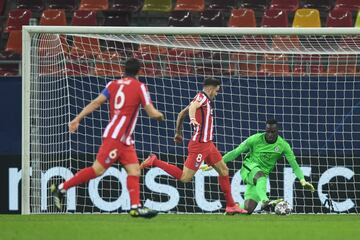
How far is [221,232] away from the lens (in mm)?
10641

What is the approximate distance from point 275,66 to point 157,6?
4.19m

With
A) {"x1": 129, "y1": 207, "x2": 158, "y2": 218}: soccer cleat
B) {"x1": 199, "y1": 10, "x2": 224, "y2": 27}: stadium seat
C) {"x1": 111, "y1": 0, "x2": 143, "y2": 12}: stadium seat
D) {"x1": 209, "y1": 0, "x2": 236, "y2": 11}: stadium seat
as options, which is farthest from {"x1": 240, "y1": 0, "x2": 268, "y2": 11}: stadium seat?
{"x1": 129, "y1": 207, "x2": 158, "y2": 218}: soccer cleat

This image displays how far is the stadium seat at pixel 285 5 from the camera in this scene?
64.6 feet

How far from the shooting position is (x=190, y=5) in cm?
1988

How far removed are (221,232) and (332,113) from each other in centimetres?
583

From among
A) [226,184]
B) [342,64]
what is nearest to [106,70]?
[226,184]

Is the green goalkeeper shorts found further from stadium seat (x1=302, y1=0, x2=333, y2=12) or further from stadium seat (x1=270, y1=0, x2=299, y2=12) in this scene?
stadium seat (x1=302, y1=0, x2=333, y2=12)

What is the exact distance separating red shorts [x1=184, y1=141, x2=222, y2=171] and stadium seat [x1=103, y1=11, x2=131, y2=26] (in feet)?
19.1

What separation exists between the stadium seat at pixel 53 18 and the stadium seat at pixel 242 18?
284cm

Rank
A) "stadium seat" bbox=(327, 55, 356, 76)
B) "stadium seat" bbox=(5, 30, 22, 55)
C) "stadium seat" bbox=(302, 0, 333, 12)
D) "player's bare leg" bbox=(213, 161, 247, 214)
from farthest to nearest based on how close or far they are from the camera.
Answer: "stadium seat" bbox=(302, 0, 333, 12) < "stadium seat" bbox=(5, 30, 22, 55) < "stadium seat" bbox=(327, 55, 356, 76) < "player's bare leg" bbox=(213, 161, 247, 214)

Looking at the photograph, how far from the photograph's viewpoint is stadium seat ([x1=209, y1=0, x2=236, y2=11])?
1991 cm

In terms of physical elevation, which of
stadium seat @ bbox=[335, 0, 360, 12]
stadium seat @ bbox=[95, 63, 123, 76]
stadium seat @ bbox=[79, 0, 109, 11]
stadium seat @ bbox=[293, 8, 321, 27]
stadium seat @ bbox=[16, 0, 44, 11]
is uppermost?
stadium seat @ bbox=[16, 0, 44, 11]

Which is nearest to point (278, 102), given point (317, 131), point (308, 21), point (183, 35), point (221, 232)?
point (317, 131)

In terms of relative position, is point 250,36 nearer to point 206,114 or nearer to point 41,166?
point 206,114
